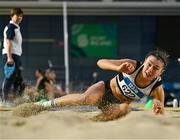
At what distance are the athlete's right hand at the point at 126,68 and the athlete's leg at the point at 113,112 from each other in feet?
1.44

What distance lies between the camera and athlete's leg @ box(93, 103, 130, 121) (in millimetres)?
5719

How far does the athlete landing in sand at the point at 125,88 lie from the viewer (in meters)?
5.55

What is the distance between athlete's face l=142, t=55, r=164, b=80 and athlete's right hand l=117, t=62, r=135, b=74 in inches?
4.8

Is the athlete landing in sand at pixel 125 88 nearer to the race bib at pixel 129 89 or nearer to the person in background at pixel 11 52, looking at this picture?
the race bib at pixel 129 89

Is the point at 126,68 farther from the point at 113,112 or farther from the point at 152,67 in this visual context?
the point at 113,112

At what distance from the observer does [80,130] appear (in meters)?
4.52

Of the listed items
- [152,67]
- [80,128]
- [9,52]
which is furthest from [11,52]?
[80,128]

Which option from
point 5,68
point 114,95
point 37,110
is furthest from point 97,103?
point 5,68

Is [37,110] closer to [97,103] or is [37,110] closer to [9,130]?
[97,103]

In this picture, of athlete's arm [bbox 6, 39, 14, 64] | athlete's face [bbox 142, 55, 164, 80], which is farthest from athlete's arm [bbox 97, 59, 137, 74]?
athlete's arm [bbox 6, 39, 14, 64]

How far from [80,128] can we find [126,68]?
1047 millimetres

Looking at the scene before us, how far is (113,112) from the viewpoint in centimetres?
579

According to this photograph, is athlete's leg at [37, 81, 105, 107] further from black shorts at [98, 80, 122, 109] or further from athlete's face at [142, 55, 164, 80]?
athlete's face at [142, 55, 164, 80]

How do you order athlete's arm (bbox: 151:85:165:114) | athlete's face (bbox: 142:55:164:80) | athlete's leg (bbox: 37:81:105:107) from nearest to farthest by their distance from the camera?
athlete's face (bbox: 142:55:164:80), athlete's arm (bbox: 151:85:165:114), athlete's leg (bbox: 37:81:105:107)
